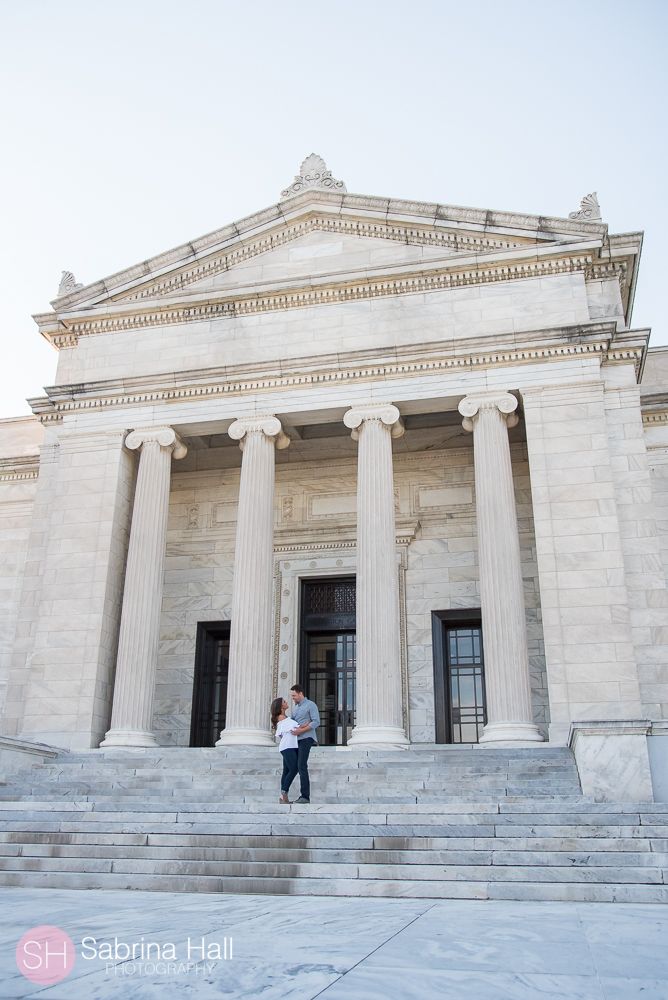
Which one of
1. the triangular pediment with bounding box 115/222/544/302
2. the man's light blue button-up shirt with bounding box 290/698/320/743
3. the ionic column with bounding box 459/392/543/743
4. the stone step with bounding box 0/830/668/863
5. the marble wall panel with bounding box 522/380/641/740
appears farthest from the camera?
the triangular pediment with bounding box 115/222/544/302

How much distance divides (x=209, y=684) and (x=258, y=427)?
23.9 ft

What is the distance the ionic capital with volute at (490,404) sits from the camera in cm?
1870

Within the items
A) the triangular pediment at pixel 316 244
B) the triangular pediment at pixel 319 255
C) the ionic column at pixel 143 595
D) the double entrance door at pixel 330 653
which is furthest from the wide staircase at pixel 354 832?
the triangular pediment at pixel 316 244

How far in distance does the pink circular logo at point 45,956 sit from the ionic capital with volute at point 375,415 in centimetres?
1472

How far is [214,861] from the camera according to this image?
9.40m

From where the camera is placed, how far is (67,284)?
2286cm

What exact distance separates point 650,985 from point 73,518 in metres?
17.8

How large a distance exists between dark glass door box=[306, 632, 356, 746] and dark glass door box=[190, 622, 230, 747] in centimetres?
241

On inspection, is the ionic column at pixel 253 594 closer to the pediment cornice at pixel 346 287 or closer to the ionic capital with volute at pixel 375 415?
the ionic capital with volute at pixel 375 415

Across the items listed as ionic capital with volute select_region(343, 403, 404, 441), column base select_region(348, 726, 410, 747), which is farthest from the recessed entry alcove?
column base select_region(348, 726, 410, 747)

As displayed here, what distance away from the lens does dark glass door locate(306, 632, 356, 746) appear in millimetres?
21750

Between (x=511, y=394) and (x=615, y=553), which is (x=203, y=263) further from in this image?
(x=615, y=553)

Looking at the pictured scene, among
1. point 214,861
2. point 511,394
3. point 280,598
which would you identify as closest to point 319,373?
point 511,394

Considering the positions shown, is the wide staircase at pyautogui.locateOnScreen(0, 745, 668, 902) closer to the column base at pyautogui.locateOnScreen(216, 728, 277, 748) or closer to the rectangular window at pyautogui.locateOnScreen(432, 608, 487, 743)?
the column base at pyautogui.locateOnScreen(216, 728, 277, 748)
